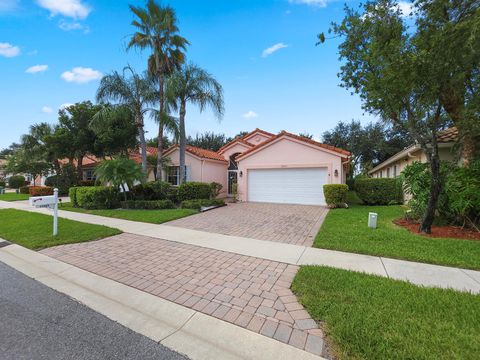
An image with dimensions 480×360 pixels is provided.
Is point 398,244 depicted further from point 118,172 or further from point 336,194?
point 118,172

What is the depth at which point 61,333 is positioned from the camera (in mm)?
2518

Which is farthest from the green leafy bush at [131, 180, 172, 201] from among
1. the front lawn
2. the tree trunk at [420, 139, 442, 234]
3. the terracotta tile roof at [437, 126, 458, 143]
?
the terracotta tile roof at [437, 126, 458, 143]

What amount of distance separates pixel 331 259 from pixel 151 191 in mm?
10947

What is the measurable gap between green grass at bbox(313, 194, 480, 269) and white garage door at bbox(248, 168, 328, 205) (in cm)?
595

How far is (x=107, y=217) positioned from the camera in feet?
30.9

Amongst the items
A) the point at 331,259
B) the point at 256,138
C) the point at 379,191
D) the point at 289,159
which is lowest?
the point at 331,259

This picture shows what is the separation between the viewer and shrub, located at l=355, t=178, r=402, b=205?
11.9 meters

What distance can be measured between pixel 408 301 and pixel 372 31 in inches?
256

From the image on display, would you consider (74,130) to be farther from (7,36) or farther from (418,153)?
(418,153)

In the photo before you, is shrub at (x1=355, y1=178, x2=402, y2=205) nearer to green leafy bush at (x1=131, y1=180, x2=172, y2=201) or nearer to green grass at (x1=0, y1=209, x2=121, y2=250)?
green leafy bush at (x1=131, y1=180, x2=172, y2=201)

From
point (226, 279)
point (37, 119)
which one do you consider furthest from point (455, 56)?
point (37, 119)

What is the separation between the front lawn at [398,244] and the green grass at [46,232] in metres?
6.16

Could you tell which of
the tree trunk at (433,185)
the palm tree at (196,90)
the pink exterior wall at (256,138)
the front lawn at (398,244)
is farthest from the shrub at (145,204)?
the pink exterior wall at (256,138)

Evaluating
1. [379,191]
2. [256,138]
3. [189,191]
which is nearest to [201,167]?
[189,191]
